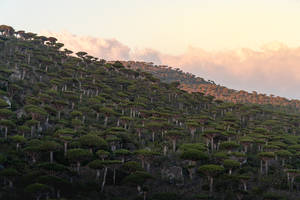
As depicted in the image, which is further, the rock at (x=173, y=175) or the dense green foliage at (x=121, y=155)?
the rock at (x=173, y=175)

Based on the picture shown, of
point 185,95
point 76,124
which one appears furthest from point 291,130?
point 76,124

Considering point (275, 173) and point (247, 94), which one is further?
point (247, 94)

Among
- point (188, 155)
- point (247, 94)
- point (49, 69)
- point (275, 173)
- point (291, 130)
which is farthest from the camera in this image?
point (247, 94)

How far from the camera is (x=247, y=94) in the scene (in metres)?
176

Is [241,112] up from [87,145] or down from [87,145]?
up

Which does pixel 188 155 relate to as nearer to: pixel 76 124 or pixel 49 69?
pixel 76 124

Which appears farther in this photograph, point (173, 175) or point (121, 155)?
point (173, 175)

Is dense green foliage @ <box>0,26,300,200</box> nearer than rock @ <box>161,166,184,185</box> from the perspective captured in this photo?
Yes

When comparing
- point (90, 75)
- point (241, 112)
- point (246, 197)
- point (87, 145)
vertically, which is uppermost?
point (90, 75)

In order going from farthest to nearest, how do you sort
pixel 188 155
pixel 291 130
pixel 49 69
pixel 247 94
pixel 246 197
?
pixel 247 94 → pixel 49 69 → pixel 291 130 → pixel 188 155 → pixel 246 197

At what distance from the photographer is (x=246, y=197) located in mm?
43344

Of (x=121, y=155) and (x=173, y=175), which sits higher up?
(x=121, y=155)

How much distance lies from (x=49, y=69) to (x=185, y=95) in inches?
1764

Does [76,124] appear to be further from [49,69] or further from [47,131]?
[49,69]
